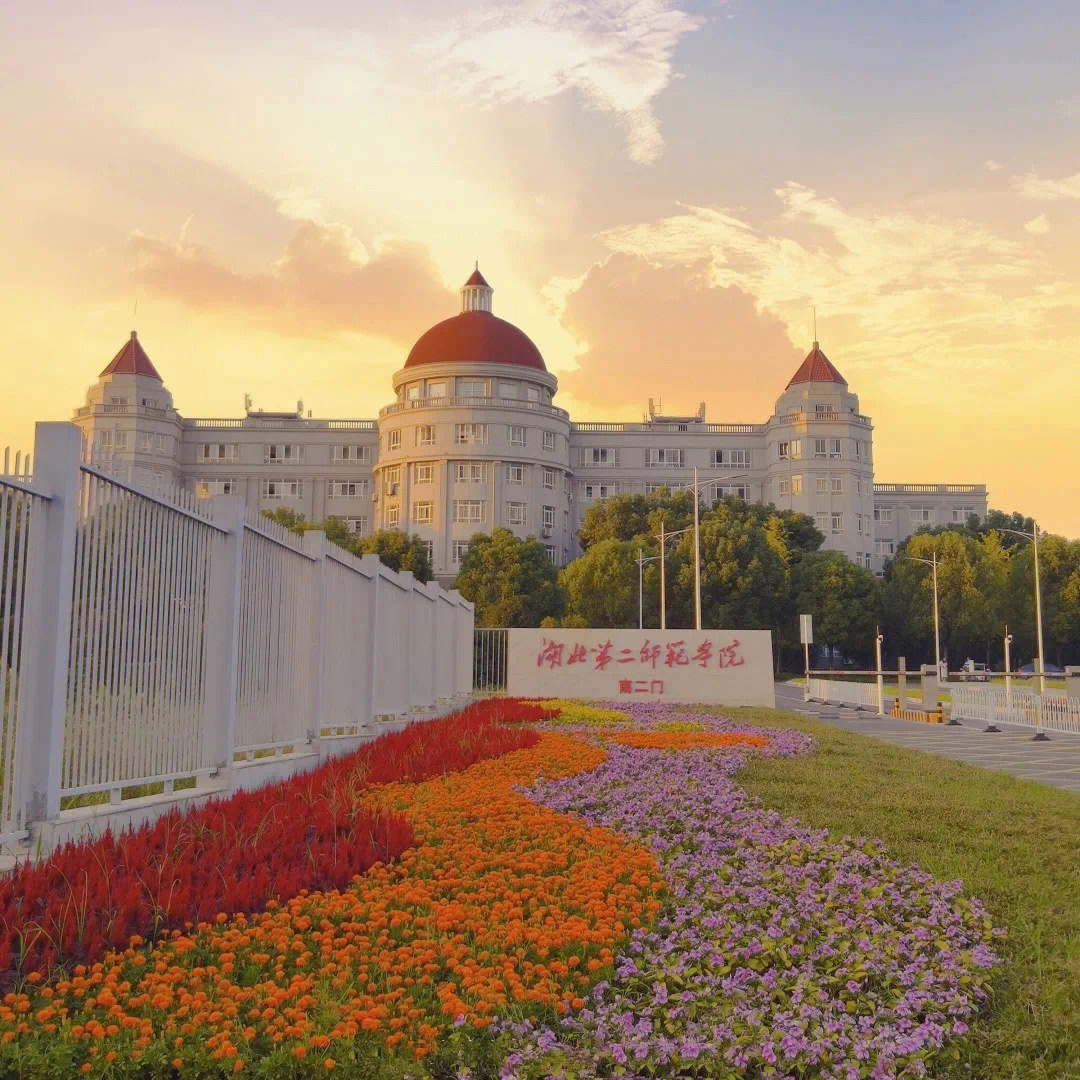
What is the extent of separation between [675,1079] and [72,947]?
2594 millimetres

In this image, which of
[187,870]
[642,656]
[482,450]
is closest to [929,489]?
[482,450]

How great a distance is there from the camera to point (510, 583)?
2758 inches

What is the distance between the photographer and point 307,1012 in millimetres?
4586

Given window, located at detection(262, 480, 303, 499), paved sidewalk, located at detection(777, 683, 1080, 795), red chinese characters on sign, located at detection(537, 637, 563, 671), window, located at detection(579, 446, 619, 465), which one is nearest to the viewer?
paved sidewalk, located at detection(777, 683, 1080, 795)

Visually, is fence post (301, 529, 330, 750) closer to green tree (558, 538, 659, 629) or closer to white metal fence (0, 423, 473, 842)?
white metal fence (0, 423, 473, 842)

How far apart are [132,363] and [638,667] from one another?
247 ft

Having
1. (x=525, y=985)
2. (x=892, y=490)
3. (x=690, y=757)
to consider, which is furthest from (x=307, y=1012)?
(x=892, y=490)

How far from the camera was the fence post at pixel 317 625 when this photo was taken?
39.0ft

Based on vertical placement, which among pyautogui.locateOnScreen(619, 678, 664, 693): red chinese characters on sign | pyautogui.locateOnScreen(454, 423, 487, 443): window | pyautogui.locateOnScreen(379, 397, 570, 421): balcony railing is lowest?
pyautogui.locateOnScreen(619, 678, 664, 693): red chinese characters on sign

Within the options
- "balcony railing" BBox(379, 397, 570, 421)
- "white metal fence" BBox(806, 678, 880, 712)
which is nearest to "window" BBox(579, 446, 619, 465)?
"balcony railing" BBox(379, 397, 570, 421)

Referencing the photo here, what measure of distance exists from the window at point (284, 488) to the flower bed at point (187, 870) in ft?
300

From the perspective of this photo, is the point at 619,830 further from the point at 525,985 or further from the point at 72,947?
the point at 72,947

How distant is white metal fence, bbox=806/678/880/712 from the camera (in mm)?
33906

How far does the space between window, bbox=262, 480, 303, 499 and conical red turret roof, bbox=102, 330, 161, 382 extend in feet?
40.2
